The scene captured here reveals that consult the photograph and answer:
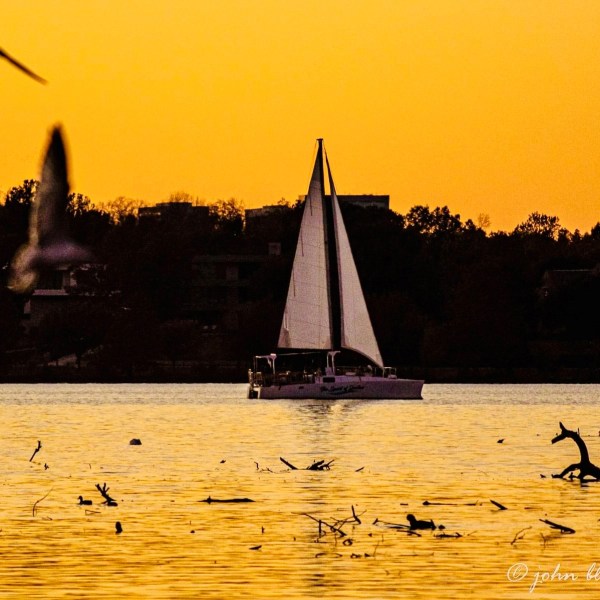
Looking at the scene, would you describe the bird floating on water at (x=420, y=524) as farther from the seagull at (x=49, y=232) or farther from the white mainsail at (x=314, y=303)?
the white mainsail at (x=314, y=303)

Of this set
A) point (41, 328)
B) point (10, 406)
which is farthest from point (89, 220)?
point (41, 328)

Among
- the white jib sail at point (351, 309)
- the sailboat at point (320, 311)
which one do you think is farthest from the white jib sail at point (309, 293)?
the white jib sail at point (351, 309)

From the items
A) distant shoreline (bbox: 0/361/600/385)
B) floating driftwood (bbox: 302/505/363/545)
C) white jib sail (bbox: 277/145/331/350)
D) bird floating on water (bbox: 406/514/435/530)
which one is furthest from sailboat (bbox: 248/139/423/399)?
bird floating on water (bbox: 406/514/435/530)

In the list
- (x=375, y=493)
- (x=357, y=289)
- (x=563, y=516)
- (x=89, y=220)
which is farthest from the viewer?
(x=357, y=289)

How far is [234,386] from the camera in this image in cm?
19800

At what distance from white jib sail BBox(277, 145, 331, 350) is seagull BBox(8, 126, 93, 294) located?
109417 millimetres

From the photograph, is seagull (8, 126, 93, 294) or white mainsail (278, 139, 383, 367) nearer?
seagull (8, 126, 93, 294)

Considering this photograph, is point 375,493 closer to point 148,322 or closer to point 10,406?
point 10,406

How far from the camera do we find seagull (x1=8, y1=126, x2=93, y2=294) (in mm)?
13641

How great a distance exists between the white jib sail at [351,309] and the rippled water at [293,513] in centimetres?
2816

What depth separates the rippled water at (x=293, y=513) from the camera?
31125 millimetres

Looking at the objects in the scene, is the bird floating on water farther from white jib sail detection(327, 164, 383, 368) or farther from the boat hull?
white jib sail detection(327, 164, 383, 368)

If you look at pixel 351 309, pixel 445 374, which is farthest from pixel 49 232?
pixel 445 374

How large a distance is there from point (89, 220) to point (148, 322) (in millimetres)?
175370
